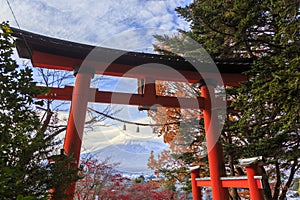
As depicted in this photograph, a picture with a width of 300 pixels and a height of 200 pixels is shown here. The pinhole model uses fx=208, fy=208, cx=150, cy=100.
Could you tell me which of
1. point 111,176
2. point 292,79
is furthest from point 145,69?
point 111,176

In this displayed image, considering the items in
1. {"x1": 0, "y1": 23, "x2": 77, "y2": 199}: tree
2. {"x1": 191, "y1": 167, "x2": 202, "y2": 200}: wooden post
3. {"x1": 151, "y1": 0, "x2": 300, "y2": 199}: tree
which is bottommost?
{"x1": 191, "y1": 167, "x2": 202, "y2": 200}: wooden post

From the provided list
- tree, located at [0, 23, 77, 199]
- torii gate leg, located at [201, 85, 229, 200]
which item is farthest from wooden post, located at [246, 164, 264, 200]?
tree, located at [0, 23, 77, 199]

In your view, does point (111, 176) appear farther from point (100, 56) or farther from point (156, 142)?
point (100, 56)

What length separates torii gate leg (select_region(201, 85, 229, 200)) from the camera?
11.8 feet

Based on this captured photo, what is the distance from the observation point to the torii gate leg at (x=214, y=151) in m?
3.58

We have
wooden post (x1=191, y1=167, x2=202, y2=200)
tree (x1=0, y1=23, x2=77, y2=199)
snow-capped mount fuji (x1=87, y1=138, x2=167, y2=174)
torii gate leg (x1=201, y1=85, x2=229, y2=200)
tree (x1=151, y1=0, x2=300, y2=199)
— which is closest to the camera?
tree (x1=0, y1=23, x2=77, y2=199)

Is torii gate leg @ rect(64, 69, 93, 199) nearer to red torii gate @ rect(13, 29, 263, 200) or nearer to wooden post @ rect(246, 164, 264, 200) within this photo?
red torii gate @ rect(13, 29, 263, 200)

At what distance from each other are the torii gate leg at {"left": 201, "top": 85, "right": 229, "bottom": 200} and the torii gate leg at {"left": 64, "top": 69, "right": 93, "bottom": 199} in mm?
2225

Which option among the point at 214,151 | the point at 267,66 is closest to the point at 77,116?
the point at 214,151

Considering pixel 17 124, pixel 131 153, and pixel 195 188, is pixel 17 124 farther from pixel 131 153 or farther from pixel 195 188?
pixel 195 188

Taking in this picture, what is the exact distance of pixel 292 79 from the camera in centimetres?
218

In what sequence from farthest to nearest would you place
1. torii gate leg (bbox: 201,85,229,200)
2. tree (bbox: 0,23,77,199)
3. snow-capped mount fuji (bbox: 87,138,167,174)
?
snow-capped mount fuji (bbox: 87,138,167,174) → torii gate leg (bbox: 201,85,229,200) → tree (bbox: 0,23,77,199)

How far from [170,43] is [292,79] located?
341 cm

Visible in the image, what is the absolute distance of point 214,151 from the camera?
3.73m
